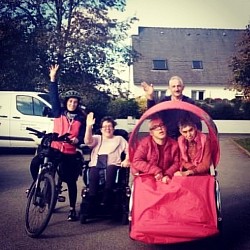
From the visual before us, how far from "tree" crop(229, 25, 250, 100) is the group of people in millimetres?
8070

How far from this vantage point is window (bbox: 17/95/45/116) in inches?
407

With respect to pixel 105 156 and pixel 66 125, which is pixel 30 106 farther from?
pixel 105 156

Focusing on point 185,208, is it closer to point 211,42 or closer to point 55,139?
point 55,139

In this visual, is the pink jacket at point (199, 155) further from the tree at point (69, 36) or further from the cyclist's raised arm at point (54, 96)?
the tree at point (69, 36)

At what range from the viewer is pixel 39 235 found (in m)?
4.21

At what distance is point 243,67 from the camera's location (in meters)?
12.3

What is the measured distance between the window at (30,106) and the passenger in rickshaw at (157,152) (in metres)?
6.42

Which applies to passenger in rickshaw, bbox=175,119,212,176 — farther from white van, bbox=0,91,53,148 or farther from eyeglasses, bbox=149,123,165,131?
white van, bbox=0,91,53,148

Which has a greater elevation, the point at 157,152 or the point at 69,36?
the point at 69,36

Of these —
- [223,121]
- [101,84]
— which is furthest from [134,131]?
[223,121]

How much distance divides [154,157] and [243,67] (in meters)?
8.86

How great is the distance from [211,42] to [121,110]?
11936 millimetres

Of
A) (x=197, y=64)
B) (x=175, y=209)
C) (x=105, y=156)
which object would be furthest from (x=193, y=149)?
(x=197, y=64)

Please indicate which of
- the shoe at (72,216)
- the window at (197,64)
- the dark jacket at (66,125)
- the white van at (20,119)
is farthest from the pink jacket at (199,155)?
the window at (197,64)
